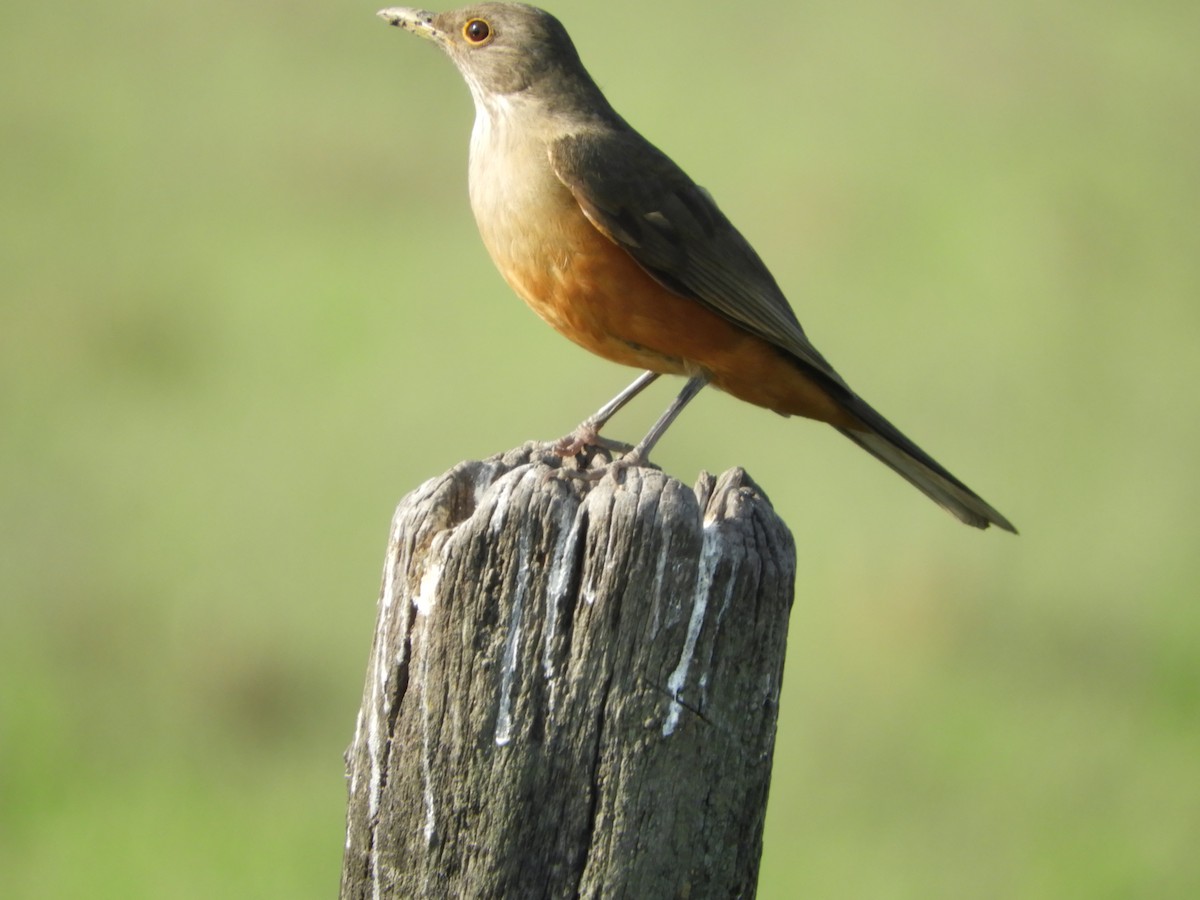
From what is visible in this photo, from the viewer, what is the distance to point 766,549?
260 centimetres

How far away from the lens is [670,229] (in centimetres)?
428

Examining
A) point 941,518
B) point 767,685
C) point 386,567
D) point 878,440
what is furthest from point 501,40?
point 941,518

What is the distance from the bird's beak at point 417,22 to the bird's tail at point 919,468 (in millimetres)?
1874

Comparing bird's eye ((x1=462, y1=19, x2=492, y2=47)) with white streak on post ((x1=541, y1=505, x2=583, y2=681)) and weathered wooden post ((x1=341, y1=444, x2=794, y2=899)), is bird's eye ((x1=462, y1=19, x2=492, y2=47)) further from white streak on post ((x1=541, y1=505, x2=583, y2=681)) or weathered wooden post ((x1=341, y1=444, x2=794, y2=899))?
white streak on post ((x1=541, y1=505, x2=583, y2=681))

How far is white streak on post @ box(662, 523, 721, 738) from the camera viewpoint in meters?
2.47

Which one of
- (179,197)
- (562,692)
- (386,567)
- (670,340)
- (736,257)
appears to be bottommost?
(562,692)

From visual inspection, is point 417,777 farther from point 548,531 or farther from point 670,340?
point 670,340

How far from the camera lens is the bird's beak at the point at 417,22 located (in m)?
4.77

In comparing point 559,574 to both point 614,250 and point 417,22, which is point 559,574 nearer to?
point 614,250

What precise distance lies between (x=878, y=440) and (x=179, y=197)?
619cm

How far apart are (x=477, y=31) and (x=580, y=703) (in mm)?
2936

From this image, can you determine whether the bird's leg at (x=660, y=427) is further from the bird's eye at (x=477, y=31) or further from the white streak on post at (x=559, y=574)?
the bird's eye at (x=477, y=31)

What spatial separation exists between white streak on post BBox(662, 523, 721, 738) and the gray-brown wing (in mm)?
1739

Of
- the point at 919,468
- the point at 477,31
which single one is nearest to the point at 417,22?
the point at 477,31
